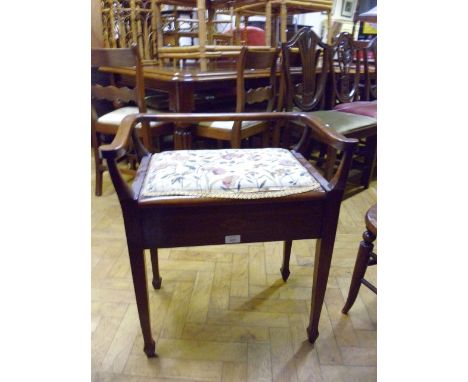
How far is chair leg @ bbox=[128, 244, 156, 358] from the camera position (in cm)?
80

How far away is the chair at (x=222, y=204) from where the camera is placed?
2.51 feet

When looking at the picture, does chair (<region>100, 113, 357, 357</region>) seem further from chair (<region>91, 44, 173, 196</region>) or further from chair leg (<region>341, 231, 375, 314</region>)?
chair (<region>91, 44, 173, 196</region>)

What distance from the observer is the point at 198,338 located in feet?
3.43

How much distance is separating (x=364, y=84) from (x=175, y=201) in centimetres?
236

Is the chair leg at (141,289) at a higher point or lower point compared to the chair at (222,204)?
lower

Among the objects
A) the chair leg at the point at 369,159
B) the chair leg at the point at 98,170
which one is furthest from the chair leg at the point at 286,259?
the chair leg at the point at 98,170

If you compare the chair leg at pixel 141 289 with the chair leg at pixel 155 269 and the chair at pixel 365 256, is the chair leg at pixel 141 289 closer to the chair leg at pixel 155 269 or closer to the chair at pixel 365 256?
the chair leg at pixel 155 269

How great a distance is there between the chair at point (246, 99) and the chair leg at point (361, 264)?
0.91 metres

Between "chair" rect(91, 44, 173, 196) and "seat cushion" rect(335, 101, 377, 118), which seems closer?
"chair" rect(91, 44, 173, 196)

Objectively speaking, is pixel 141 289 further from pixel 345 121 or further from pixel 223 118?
pixel 345 121

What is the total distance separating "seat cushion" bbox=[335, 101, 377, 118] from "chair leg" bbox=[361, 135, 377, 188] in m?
0.16

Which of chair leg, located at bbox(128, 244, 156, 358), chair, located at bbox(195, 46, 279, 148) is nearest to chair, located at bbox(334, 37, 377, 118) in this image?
chair, located at bbox(195, 46, 279, 148)

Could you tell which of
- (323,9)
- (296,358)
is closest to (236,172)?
(296,358)
